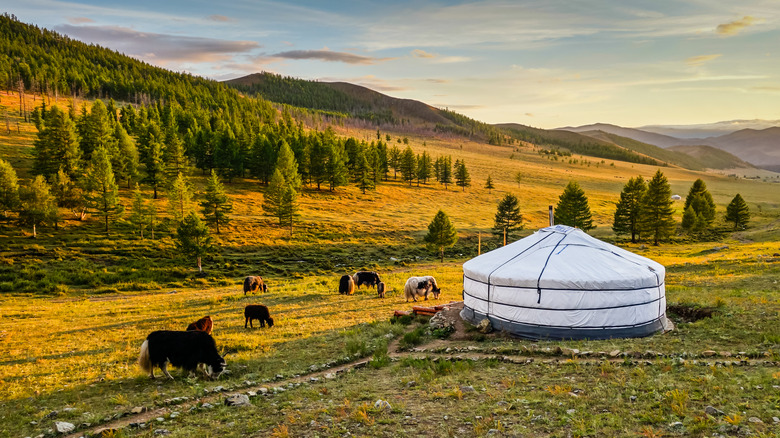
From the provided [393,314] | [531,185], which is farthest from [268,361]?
[531,185]

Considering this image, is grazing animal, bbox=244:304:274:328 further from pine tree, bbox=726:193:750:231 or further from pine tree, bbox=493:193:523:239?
pine tree, bbox=726:193:750:231

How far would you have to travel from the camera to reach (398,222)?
2601 inches

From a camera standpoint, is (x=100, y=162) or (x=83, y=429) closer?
(x=83, y=429)

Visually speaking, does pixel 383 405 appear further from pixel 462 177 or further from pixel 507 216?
pixel 462 177

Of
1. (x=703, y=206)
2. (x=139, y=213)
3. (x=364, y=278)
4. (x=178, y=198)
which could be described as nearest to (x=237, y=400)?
(x=364, y=278)

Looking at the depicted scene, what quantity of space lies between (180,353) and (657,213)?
60403 millimetres

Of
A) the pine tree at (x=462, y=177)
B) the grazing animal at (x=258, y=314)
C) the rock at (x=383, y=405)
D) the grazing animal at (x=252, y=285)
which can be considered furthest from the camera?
the pine tree at (x=462, y=177)

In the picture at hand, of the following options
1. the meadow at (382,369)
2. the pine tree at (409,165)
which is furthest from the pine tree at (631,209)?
the pine tree at (409,165)

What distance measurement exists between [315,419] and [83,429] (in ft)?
14.2

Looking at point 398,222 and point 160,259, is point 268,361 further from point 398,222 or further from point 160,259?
point 398,222

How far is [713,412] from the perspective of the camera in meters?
7.06

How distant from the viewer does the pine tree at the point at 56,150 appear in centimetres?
5462

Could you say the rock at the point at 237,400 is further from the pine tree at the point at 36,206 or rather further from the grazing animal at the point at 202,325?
the pine tree at the point at 36,206

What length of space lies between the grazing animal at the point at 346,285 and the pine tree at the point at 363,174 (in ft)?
192
